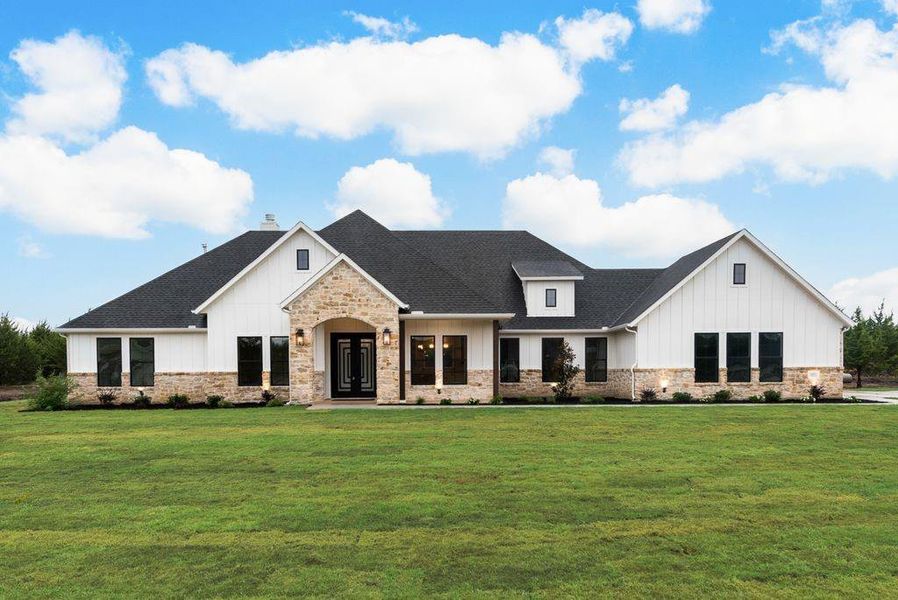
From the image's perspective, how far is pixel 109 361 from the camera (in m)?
20.4

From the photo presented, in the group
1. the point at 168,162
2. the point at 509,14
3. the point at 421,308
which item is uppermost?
the point at 509,14

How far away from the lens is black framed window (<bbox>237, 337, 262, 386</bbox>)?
20.2m

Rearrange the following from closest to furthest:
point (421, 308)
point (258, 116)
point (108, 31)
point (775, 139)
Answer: point (108, 31), point (421, 308), point (775, 139), point (258, 116)

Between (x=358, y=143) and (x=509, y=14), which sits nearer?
(x=509, y=14)

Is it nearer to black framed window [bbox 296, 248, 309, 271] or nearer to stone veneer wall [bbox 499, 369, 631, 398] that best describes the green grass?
black framed window [bbox 296, 248, 309, 271]

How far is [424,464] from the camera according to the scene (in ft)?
30.1

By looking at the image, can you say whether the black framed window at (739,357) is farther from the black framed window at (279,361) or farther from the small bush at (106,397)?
the small bush at (106,397)

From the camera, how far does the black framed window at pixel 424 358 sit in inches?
779

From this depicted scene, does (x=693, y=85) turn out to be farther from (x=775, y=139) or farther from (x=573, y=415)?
(x=573, y=415)

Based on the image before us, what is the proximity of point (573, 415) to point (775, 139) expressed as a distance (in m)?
15.7

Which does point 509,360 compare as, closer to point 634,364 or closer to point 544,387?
point 544,387

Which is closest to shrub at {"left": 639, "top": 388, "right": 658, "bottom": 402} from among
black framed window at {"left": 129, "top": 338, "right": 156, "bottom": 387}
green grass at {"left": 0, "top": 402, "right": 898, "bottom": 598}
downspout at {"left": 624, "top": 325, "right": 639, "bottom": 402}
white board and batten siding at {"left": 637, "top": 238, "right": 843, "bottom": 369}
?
downspout at {"left": 624, "top": 325, "right": 639, "bottom": 402}

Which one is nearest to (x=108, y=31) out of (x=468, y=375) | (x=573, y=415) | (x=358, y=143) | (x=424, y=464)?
(x=358, y=143)

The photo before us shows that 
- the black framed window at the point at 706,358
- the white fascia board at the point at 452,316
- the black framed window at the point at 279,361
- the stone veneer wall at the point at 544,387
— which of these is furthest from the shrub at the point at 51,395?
the black framed window at the point at 706,358
